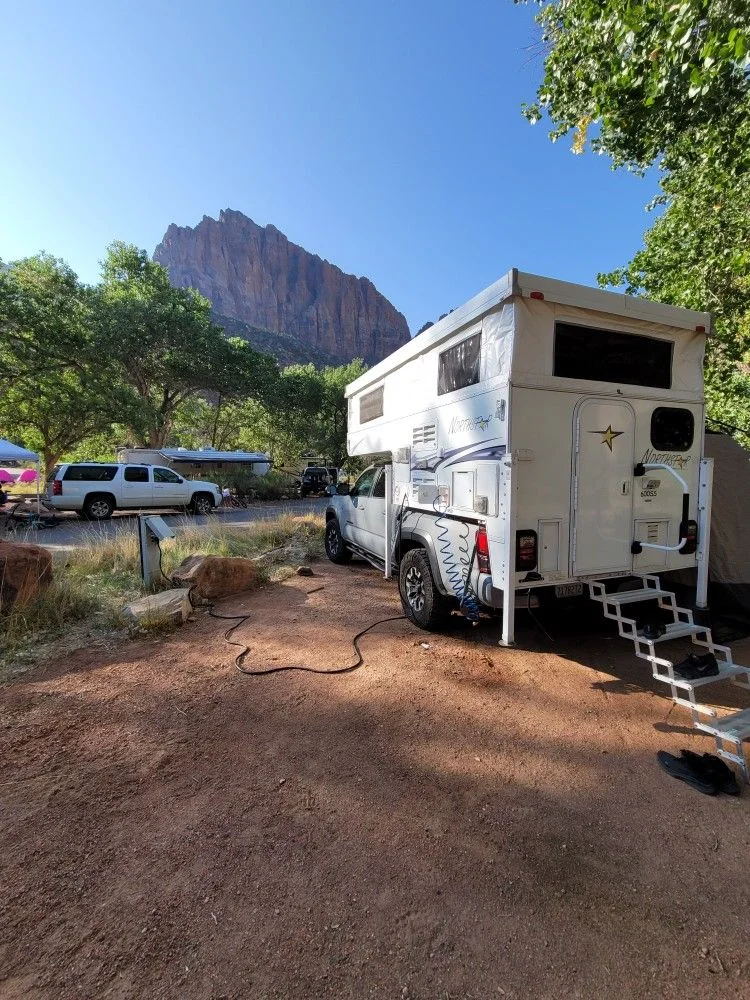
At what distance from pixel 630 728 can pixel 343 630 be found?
2789 mm

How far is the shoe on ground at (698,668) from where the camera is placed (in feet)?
10.4

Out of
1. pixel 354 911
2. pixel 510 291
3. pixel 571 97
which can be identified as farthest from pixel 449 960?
pixel 571 97

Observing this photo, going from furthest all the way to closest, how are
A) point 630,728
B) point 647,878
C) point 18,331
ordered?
1. point 18,331
2. point 630,728
3. point 647,878

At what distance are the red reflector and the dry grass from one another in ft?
11.5

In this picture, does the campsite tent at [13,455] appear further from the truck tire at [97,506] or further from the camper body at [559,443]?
the camper body at [559,443]

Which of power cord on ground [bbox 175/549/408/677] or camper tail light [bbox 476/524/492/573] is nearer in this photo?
camper tail light [bbox 476/524/492/573]

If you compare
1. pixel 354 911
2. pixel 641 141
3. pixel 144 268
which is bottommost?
pixel 354 911

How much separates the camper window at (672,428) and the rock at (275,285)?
368ft

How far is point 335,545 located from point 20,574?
4.69m

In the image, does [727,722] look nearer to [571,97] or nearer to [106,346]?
[571,97]

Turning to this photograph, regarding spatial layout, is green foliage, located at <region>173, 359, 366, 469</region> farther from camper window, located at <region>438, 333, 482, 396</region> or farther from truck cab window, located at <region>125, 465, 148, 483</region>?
camper window, located at <region>438, 333, 482, 396</region>

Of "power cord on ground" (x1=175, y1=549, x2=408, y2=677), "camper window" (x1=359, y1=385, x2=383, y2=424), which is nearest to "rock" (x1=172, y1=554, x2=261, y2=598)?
"power cord on ground" (x1=175, y1=549, x2=408, y2=677)

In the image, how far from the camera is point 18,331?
18.6 meters

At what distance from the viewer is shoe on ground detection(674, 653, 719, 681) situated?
10.4 feet
